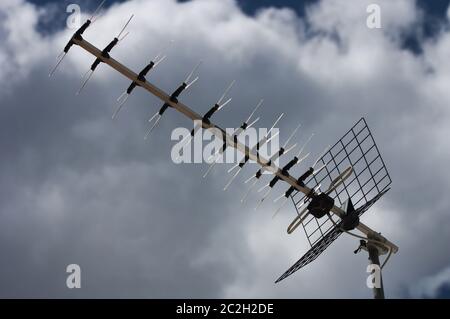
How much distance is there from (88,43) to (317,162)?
27.8ft

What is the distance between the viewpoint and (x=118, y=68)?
60.7 feet

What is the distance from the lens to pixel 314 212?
22062 mm

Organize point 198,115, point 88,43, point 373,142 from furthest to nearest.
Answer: point 373,142, point 198,115, point 88,43

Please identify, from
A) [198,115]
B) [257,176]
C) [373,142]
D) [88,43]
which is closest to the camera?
[88,43]

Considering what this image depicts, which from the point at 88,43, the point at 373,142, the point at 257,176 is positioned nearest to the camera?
the point at 88,43

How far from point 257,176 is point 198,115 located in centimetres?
316

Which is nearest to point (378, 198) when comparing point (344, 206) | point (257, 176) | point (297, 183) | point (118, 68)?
point (344, 206)

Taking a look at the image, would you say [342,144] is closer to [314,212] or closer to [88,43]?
[314,212]

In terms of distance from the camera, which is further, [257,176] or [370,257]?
[370,257]

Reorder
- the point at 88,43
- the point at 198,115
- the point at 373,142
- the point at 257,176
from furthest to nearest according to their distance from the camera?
the point at 373,142
the point at 257,176
the point at 198,115
the point at 88,43

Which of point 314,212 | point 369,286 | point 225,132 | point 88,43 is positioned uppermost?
point 88,43

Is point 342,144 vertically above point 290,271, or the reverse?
point 342,144

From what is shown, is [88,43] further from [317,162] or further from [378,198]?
[378,198]

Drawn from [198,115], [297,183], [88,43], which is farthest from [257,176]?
[88,43]
